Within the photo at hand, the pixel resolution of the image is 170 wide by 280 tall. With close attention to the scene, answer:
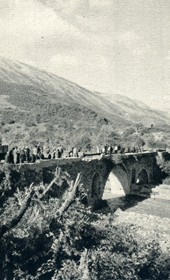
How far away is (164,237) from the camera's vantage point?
82.5 ft

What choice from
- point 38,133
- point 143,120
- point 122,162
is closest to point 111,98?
point 143,120

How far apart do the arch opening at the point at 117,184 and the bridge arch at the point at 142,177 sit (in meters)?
2.39

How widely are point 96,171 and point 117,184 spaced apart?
10589 millimetres

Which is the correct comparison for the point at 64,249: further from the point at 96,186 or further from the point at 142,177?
the point at 142,177

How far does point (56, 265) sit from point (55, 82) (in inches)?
4805

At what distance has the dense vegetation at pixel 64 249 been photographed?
15.1 metres

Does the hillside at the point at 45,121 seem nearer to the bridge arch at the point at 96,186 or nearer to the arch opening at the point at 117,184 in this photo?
the arch opening at the point at 117,184

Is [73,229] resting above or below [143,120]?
below

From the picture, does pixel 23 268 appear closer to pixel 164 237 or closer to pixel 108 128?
pixel 164 237

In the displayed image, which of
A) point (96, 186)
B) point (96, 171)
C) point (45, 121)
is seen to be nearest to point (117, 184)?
point (96, 186)

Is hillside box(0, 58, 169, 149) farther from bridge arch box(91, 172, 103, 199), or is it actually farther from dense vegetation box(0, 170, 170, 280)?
dense vegetation box(0, 170, 170, 280)

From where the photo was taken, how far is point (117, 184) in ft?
126

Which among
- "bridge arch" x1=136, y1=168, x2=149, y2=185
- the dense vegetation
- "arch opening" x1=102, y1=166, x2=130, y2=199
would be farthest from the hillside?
the dense vegetation

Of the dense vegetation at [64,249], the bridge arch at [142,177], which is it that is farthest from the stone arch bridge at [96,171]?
the dense vegetation at [64,249]
